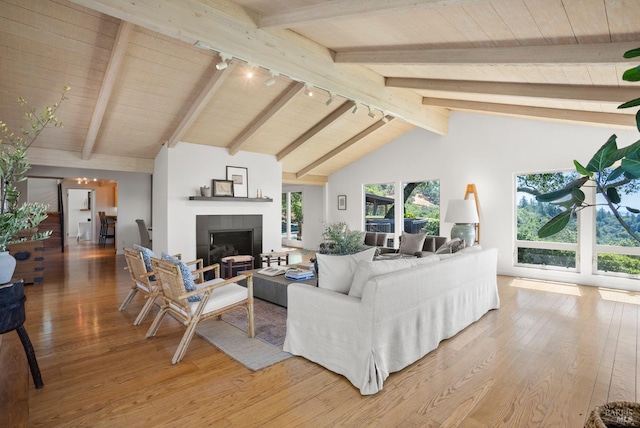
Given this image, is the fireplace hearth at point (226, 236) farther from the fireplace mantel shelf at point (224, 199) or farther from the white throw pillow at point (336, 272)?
the white throw pillow at point (336, 272)

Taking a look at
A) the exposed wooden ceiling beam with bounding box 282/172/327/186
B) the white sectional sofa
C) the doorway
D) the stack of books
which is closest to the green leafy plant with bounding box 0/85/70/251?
the white sectional sofa

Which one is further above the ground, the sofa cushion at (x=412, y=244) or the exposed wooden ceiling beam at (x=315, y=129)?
the exposed wooden ceiling beam at (x=315, y=129)

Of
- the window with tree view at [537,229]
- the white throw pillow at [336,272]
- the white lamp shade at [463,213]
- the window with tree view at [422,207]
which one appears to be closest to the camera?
the white throw pillow at [336,272]

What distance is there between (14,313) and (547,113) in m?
6.56

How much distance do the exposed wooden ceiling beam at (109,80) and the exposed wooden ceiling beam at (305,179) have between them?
4.23 metres

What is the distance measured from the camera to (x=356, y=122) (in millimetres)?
6895

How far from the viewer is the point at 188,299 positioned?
10.3 feet

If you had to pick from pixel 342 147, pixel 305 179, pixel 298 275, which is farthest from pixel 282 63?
pixel 305 179

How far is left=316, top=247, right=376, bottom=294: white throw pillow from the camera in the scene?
113 inches

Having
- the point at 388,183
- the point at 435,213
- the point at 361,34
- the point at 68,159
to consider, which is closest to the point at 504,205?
the point at 435,213

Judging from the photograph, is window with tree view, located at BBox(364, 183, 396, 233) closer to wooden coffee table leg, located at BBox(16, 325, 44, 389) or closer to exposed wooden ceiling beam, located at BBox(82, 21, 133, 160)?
exposed wooden ceiling beam, located at BBox(82, 21, 133, 160)

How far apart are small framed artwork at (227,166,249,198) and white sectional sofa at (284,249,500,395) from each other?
447cm

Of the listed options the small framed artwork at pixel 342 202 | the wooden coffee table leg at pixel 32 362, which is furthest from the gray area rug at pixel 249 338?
the small framed artwork at pixel 342 202

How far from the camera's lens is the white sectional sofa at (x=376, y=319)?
8.01 feet
